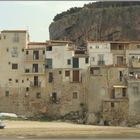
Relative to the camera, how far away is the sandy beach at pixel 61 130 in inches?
2167

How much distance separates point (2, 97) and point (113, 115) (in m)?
14.8

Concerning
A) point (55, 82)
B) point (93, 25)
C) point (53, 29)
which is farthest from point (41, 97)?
point (53, 29)

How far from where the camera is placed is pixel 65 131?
5819cm

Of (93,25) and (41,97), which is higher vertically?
(93,25)

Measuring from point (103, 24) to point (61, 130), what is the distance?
41027 mm

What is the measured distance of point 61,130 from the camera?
193 feet

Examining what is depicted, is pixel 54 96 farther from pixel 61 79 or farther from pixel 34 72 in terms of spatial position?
pixel 34 72

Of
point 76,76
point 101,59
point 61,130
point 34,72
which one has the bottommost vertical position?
point 61,130

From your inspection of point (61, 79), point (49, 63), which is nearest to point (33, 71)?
point (49, 63)

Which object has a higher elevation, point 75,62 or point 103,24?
point 103,24

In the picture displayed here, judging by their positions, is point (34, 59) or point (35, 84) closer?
point (35, 84)

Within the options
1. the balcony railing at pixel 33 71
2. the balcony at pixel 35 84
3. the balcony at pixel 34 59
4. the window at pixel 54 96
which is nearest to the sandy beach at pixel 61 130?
the window at pixel 54 96

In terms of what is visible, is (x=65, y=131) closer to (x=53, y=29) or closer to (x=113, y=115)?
(x=113, y=115)

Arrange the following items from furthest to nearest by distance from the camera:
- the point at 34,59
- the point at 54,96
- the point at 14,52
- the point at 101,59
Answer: the point at 101,59, the point at 34,59, the point at 14,52, the point at 54,96
